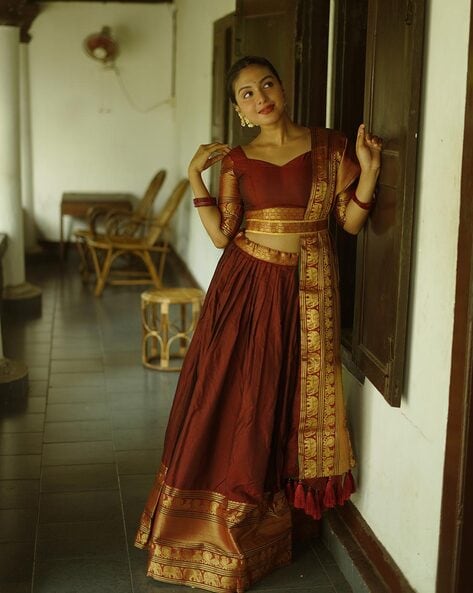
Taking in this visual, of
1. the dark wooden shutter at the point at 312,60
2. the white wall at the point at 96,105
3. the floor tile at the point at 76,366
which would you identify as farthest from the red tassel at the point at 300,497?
the white wall at the point at 96,105

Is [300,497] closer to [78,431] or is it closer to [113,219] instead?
[78,431]

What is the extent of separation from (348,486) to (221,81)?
4.18 metres

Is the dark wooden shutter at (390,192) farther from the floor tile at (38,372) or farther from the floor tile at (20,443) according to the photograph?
the floor tile at (38,372)

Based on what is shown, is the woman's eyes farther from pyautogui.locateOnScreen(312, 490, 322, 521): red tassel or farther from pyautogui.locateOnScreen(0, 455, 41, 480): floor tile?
pyautogui.locateOnScreen(0, 455, 41, 480): floor tile

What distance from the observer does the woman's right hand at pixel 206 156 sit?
320 cm

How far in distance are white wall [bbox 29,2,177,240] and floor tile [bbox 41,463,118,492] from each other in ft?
20.2

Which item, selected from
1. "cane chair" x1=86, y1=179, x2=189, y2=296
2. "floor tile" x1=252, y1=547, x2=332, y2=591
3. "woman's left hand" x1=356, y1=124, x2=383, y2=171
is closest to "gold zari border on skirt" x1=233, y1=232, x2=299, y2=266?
"woman's left hand" x1=356, y1=124, x2=383, y2=171

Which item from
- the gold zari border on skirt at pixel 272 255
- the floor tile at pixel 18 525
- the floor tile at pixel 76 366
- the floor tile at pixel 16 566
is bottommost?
the floor tile at pixel 16 566

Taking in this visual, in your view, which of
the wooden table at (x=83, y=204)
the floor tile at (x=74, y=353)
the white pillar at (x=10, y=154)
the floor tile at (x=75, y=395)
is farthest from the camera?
the wooden table at (x=83, y=204)

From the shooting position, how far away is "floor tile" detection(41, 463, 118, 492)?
4117mm

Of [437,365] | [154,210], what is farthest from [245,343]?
[154,210]

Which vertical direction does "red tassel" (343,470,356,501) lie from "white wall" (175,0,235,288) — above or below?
below

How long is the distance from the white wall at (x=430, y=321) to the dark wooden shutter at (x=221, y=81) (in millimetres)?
3835

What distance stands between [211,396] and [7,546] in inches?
38.4
